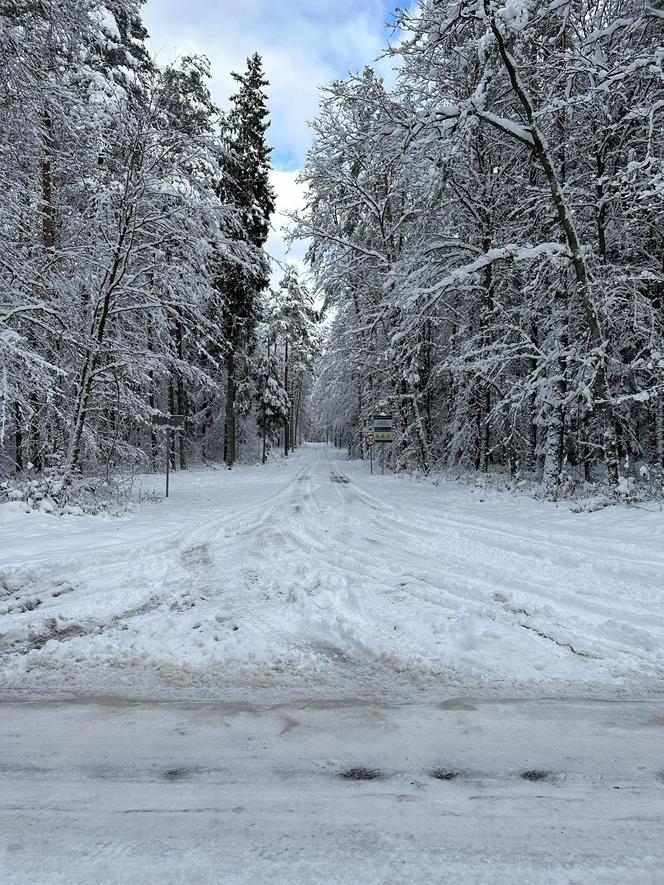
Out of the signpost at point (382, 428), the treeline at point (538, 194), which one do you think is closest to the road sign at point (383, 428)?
the signpost at point (382, 428)

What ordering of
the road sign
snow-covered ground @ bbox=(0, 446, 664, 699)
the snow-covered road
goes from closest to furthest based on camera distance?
the snow-covered road, snow-covered ground @ bbox=(0, 446, 664, 699), the road sign

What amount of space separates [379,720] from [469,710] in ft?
1.74

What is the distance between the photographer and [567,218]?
9.76m

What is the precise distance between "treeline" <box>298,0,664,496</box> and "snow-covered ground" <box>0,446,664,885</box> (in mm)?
6007

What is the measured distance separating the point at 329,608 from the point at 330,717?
1.57 meters

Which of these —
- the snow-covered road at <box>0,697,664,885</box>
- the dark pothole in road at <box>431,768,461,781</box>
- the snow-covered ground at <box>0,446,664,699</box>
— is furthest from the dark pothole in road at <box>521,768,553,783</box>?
the snow-covered ground at <box>0,446,664,699</box>

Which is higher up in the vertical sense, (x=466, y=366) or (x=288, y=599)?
(x=466, y=366)

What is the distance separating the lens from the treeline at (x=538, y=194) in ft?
30.3

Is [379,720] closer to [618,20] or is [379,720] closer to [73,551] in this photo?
[73,551]

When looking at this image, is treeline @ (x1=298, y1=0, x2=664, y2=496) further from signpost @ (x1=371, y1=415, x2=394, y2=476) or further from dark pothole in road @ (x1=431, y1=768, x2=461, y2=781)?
dark pothole in road @ (x1=431, y1=768, x2=461, y2=781)

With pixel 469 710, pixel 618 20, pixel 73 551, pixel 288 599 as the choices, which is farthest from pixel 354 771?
pixel 618 20

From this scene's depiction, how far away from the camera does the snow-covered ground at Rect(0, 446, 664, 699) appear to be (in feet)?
10.4

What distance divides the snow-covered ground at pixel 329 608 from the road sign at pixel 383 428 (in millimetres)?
14435

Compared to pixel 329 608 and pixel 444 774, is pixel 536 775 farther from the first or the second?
pixel 329 608
